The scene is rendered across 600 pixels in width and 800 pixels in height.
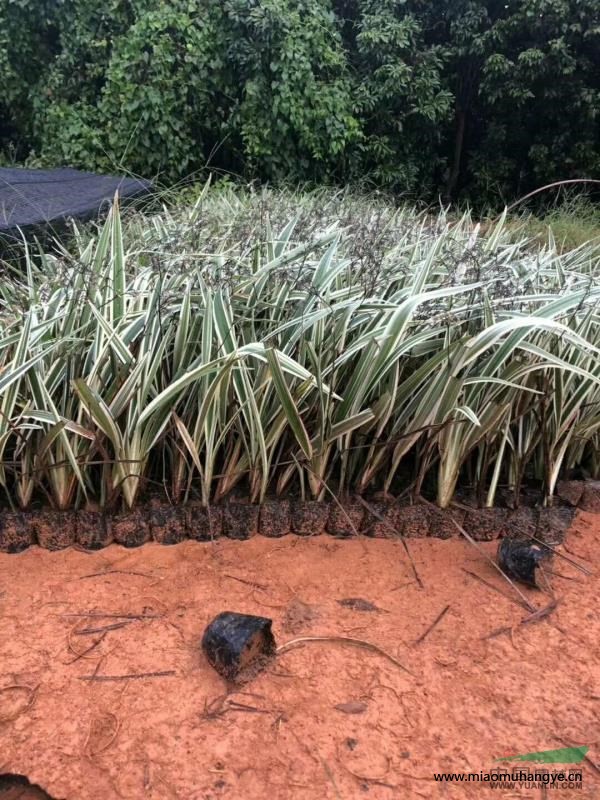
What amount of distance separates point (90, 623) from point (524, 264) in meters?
1.78

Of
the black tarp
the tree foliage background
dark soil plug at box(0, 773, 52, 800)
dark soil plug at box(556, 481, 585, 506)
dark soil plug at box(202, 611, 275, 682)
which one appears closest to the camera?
dark soil plug at box(0, 773, 52, 800)

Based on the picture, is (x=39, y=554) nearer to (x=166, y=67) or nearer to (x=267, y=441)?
(x=267, y=441)

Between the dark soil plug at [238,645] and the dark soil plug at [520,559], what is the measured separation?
578 mm

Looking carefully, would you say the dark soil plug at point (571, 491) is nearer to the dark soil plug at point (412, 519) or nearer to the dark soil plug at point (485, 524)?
the dark soil plug at point (485, 524)

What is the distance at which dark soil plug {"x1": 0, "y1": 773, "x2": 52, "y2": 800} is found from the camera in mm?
864

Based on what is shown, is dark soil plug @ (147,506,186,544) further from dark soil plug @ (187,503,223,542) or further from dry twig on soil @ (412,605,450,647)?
dry twig on soil @ (412,605,450,647)

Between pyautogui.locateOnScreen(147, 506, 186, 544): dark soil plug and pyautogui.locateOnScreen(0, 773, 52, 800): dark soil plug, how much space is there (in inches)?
22.5

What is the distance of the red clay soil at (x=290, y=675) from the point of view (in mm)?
901

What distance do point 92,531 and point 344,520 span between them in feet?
1.92

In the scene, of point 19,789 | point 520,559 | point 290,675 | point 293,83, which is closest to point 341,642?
point 290,675

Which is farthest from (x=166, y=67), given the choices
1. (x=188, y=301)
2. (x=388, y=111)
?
(x=188, y=301)

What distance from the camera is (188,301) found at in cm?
145

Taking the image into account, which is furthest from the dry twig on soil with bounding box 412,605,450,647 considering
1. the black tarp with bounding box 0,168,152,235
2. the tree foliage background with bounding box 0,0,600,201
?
the tree foliage background with bounding box 0,0,600,201

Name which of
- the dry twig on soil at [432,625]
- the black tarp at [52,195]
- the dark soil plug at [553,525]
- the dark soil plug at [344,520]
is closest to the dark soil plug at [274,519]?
the dark soil plug at [344,520]
